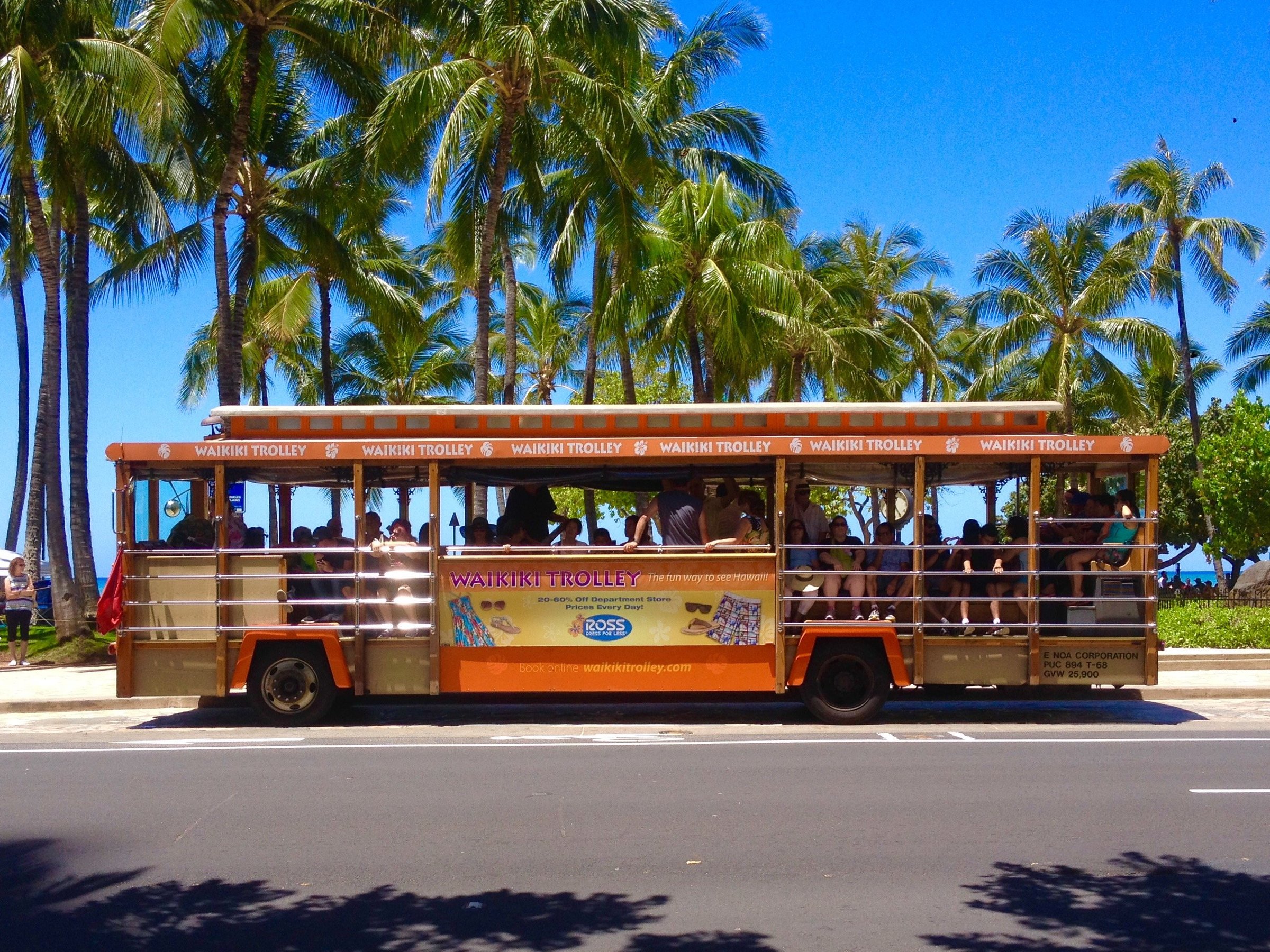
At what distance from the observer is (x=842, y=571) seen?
11.1 m

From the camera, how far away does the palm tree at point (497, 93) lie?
17594 mm

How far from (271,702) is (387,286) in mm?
15352

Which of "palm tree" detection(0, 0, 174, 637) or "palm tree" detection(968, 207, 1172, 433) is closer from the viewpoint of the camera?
"palm tree" detection(0, 0, 174, 637)

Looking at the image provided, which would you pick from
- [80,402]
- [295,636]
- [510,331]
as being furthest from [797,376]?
[295,636]

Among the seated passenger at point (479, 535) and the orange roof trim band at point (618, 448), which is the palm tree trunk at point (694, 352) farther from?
the orange roof trim band at point (618, 448)

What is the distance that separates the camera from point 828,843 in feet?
22.4

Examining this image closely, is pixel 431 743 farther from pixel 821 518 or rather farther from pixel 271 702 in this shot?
pixel 821 518

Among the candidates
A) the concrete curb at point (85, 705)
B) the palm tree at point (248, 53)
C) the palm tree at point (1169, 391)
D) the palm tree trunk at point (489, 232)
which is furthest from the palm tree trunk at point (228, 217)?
the palm tree at point (1169, 391)

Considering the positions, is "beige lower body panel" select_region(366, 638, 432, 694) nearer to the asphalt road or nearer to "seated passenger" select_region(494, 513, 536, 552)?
the asphalt road

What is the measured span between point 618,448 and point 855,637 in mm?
2787

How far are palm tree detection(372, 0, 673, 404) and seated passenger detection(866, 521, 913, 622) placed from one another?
981 cm

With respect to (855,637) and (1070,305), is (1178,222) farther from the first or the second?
(855,637)

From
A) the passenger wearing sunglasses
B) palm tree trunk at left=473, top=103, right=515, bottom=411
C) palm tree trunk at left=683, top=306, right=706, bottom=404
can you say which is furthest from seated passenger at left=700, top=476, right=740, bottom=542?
palm tree trunk at left=683, top=306, right=706, bottom=404

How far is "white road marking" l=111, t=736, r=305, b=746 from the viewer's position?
10.5 meters
